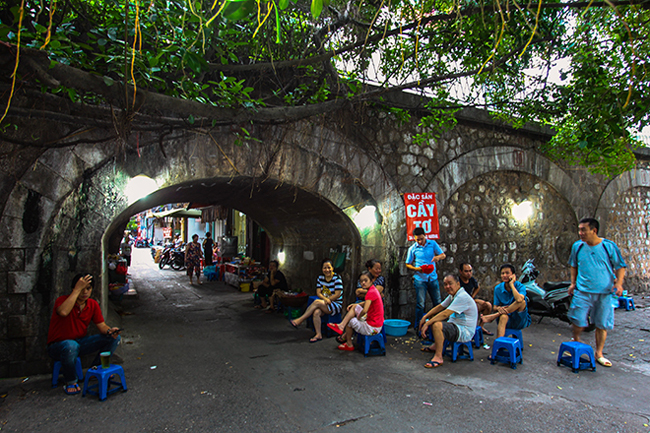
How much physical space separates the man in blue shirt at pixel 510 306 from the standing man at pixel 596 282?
55 centimetres

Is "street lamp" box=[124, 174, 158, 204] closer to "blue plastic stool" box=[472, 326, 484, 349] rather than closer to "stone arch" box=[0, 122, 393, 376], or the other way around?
"stone arch" box=[0, 122, 393, 376]

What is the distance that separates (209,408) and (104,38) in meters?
3.36

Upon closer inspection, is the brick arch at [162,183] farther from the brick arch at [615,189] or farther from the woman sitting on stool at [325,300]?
the brick arch at [615,189]

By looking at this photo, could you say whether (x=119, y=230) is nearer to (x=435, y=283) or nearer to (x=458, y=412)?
(x=435, y=283)

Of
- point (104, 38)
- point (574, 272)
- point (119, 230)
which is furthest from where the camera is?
point (119, 230)

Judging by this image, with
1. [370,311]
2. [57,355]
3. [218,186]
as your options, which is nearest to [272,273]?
[218,186]

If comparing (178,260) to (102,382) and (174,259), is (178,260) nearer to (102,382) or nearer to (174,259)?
(174,259)

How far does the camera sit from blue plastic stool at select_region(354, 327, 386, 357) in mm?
4633

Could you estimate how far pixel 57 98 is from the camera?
356 centimetres

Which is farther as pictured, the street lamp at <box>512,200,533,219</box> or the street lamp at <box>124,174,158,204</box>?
the street lamp at <box>512,200,533,219</box>

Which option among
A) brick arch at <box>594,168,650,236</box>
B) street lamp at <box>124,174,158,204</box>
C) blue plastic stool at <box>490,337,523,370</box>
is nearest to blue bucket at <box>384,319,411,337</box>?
blue plastic stool at <box>490,337,523,370</box>

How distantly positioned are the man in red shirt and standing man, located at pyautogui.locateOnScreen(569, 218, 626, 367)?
506cm

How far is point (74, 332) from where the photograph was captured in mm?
3654

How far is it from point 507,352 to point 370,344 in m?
1.59
